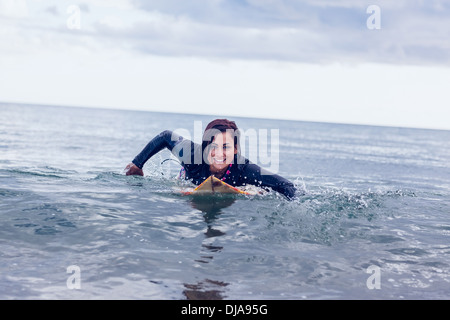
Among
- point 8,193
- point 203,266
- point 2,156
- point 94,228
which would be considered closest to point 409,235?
point 203,266

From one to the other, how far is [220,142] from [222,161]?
0.50 metres

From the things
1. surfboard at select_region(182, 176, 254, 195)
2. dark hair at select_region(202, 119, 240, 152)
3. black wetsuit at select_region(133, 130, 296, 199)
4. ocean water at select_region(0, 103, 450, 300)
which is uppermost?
dark hair at select_region(202, 119, 240, 152)

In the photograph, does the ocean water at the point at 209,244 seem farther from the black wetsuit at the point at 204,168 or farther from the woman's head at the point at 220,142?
the woman's head at the point at 220,142

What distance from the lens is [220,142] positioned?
939cm

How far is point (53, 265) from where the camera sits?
19.5 feet

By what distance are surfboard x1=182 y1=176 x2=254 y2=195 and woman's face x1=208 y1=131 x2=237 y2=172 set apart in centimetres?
38

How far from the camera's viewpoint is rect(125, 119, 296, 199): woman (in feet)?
30.9

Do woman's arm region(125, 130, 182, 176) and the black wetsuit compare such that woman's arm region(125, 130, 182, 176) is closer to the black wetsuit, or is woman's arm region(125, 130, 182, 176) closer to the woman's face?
the black wetsuit

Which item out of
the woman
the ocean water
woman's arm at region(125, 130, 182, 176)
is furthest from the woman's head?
woman's arm at region(125, 130, 182, 176)

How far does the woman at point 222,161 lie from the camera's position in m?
9.43

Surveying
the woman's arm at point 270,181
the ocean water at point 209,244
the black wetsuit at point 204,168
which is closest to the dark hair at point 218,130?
the black wetsuit at point 204,168

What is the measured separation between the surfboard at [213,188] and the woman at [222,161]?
22 centimetres

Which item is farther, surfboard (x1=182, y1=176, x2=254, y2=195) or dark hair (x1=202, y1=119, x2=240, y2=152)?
surfboard (x1=182, y1=176, x2=254, y2=195)
